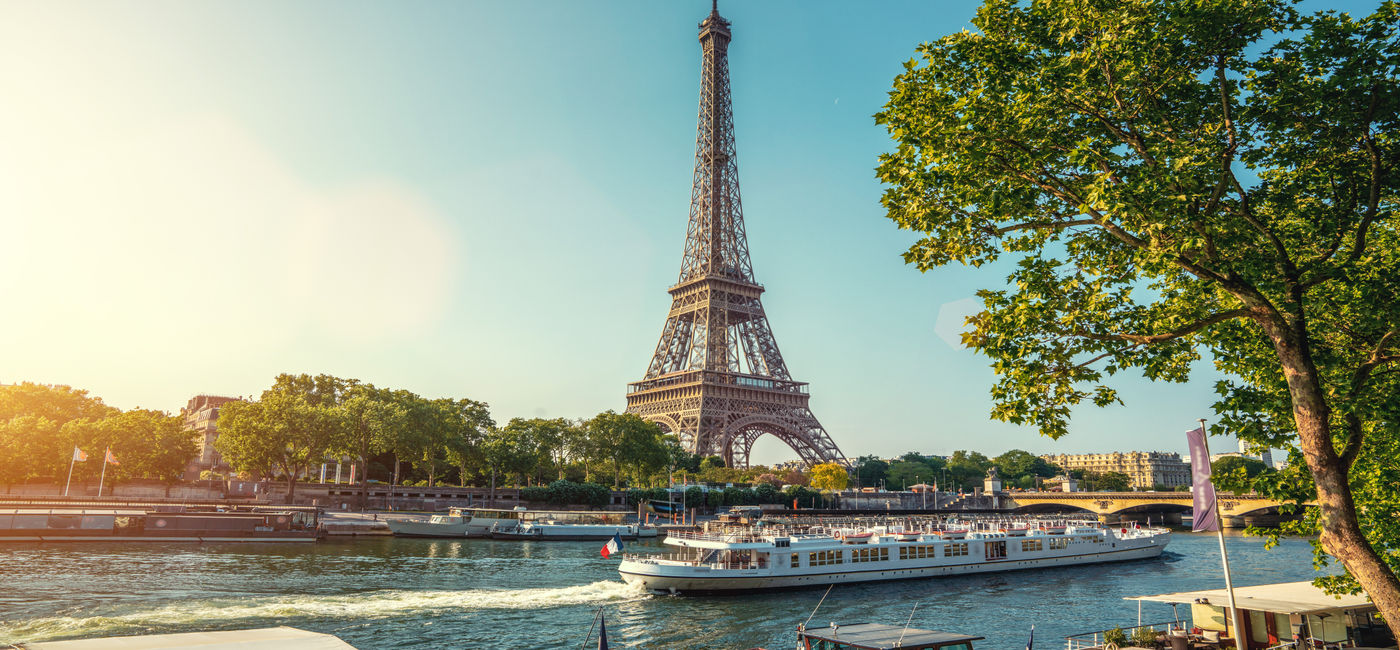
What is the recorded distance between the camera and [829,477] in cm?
11219

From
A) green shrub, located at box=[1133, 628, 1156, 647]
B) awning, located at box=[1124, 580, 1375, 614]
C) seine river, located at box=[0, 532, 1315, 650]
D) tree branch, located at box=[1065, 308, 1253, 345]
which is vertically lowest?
seine river, located at box=[0, 532, 1315, 650]

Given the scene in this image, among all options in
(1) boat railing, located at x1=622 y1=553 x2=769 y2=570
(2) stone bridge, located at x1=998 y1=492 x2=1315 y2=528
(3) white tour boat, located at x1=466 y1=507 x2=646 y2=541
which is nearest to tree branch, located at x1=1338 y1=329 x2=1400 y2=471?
(1) boat railing, located at x1=622 y1=553 x2=769 y2=570

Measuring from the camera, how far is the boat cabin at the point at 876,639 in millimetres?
17484

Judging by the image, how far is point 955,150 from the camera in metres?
11.6

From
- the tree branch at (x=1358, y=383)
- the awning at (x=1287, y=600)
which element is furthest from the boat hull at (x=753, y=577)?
the tree branch at (x=1358, y=383)

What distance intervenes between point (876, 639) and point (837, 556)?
92.0 feet

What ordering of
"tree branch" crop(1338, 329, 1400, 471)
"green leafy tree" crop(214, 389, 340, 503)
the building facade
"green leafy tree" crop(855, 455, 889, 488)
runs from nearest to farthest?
"tree branch" crop(1338, 329, 1400, 471) < "green leafy tree" crop(214, 389, 340, 503) < the building facade < "green leafy tree" crop(855, 455, 889, 488)

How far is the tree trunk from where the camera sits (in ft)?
32.8

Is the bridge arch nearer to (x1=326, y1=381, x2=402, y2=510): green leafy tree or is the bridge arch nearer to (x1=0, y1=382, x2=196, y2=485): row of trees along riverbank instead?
(x1=326, y1=381, x2=402, y2=510): green leafy tree

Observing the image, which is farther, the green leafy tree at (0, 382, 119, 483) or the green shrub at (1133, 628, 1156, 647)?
the green leafy tree at (0, 382, 119, 483)

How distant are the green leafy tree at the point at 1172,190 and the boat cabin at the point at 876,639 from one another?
25.5 feet

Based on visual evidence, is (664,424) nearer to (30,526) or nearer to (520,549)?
(520,549)

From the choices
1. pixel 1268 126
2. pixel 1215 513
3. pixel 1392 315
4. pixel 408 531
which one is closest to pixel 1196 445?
pixel 1215 513

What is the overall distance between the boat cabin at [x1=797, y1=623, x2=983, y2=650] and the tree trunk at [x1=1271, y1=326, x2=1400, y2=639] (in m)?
8.91
